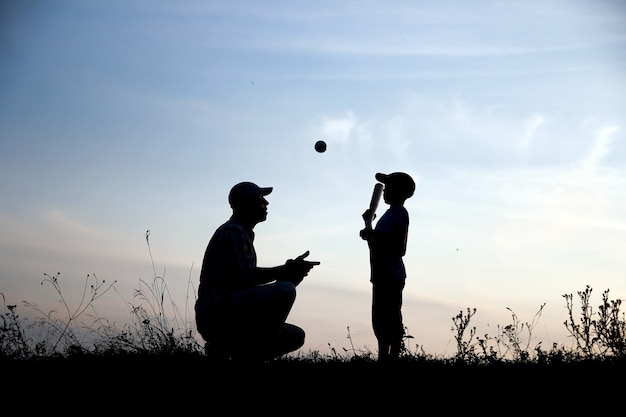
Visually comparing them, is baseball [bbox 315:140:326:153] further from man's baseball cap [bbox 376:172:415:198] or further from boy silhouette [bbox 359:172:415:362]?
boy silhouette [bbox 359:172:415:362]

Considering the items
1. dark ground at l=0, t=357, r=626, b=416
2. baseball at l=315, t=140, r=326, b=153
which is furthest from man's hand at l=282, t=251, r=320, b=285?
baseball at l=315, t=140, r=326, b=153

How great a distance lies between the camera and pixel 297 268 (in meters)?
6.81

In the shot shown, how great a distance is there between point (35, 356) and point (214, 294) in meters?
3.27

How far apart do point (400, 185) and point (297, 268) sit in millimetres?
3008

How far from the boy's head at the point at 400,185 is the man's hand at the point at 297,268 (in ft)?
9.12

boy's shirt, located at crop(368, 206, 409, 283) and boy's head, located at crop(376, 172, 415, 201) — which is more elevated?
boy's head, located at crop(376, 172, 415, 201)

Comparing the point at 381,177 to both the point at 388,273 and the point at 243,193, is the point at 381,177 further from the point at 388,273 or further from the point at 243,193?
the point at 243,193

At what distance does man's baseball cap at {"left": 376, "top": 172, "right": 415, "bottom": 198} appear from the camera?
9414 millimetres

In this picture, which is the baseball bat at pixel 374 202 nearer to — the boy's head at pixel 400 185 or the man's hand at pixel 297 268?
the boy's head at pixel 400 185

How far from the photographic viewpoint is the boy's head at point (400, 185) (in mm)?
9406

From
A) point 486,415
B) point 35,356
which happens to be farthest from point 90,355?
point 486,415

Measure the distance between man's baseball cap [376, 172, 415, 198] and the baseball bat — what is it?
11cm

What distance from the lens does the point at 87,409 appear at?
19.3 feet

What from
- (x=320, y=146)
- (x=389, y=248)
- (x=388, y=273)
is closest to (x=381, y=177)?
(x=389, y=248)
